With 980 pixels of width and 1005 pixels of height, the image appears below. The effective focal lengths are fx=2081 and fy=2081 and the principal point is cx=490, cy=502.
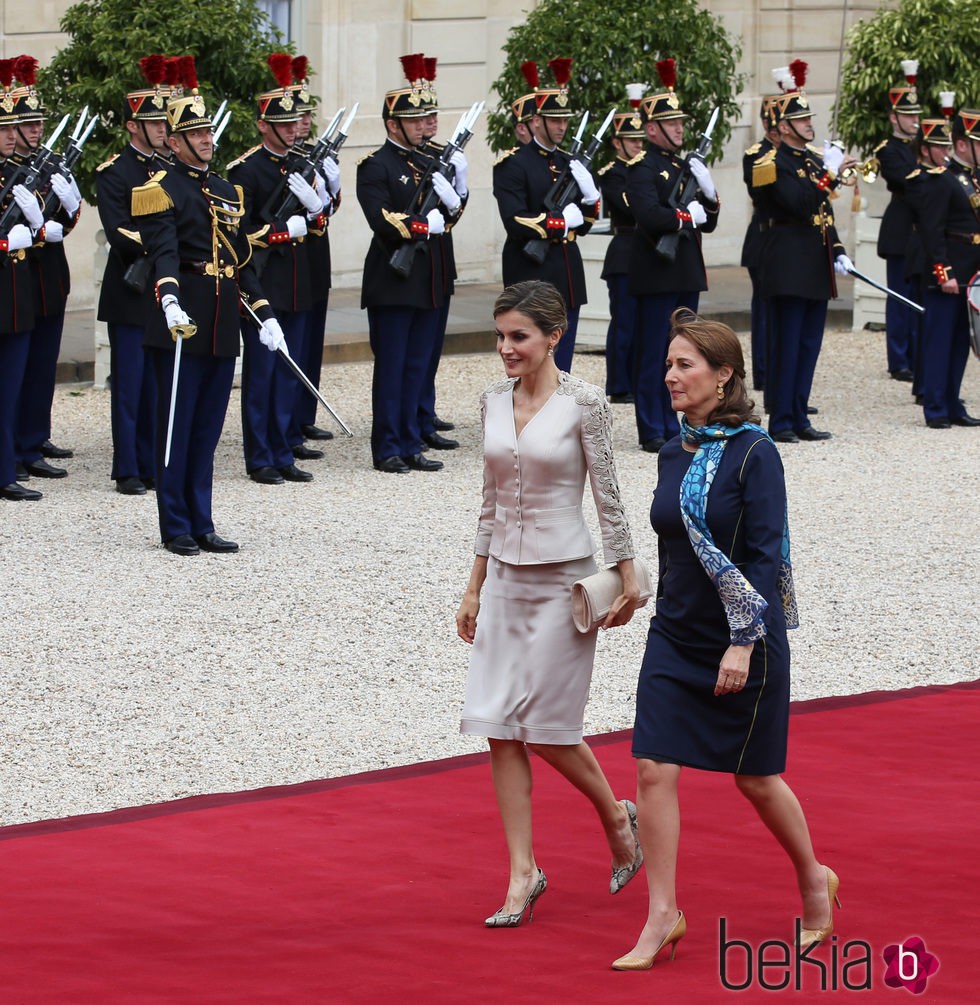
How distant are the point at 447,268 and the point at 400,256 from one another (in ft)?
1.53

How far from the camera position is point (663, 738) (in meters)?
4.35

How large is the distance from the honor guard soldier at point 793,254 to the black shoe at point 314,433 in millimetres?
2444

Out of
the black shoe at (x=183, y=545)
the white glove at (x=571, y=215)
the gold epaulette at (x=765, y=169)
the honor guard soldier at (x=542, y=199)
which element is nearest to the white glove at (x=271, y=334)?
the black shoe at (x=183, y=545)

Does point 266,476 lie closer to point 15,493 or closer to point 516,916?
point 15,493

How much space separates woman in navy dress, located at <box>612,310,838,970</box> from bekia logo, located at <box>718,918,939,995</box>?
0.18 ft

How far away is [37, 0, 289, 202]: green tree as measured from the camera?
12.0 metres

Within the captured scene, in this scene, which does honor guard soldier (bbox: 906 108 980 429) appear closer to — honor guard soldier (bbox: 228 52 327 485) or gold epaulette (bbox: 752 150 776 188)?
gold epaulette (bbox: 752 150 776 188)

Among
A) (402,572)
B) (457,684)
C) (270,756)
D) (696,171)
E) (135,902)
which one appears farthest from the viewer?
(696,171)

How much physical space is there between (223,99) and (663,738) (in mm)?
8656

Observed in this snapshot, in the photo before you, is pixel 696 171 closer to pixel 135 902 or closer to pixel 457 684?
pixel 457 684

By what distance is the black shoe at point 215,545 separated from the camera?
8656mm

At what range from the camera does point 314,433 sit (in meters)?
11.5

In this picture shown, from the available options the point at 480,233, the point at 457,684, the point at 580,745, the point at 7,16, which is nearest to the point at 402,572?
the point at 457,684

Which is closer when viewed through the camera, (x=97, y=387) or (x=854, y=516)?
(x=854, y=516)
